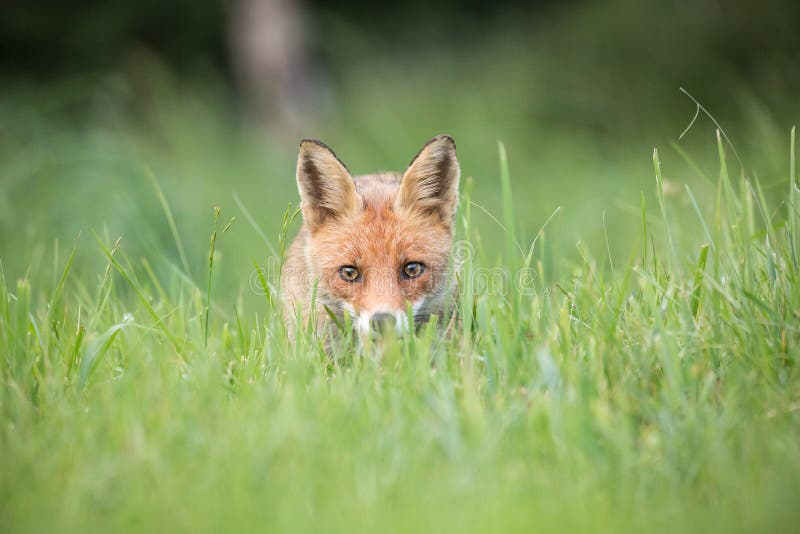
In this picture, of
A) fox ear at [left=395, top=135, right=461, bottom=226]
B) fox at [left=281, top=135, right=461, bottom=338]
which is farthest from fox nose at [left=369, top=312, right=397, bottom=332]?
fox ear at [left=395, top=135, right=461, bottom=226]

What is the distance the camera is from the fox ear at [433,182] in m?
4.04

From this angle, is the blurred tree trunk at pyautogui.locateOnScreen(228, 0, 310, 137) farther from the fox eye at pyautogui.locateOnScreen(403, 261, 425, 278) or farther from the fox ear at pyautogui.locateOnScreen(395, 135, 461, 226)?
the fox eye at pyautogui.locateOnScreen(403, 261, 425, 278)

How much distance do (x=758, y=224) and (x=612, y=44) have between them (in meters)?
6.57

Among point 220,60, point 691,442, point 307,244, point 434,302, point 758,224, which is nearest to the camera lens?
point 691,442

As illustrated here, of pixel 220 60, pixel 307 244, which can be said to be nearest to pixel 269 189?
pixel 307 244

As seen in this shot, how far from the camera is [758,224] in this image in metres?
5.66

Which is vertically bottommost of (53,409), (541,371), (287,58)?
(53,409)

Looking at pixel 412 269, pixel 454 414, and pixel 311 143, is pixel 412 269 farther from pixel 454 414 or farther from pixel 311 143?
pixel 454 414

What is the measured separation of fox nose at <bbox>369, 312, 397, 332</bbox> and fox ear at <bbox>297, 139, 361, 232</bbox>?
2.90 feet

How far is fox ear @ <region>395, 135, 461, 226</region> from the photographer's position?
4.04 meters

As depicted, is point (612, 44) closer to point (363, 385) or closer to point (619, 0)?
point (619, 0)

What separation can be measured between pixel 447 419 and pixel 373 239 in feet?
5.20

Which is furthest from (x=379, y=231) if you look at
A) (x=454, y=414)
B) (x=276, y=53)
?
(x=276, y=53)

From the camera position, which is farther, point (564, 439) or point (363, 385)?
point (363, 385)
